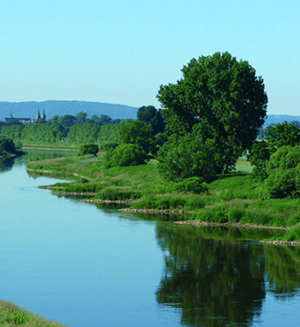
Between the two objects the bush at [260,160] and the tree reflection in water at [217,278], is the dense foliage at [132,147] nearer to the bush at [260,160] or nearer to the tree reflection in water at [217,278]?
the bush at [260,160]

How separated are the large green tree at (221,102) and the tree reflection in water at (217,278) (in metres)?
27.0

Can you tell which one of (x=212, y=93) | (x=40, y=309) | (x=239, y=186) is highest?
(x=212, y=93)

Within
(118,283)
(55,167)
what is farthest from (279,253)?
(55,167)

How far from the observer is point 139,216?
58.2 metres

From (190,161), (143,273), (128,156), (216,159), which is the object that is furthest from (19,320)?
(128,156)

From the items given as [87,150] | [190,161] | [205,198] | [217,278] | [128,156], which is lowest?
[217,278]

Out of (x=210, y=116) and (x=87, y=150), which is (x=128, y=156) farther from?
(x=87, y=150)

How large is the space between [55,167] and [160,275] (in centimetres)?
7945

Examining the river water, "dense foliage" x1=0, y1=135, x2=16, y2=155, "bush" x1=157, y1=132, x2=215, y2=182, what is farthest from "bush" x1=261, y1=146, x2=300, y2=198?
"dense foliage" x1=0, y1=135, x2=16, y2=155

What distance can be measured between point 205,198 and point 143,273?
2351cm

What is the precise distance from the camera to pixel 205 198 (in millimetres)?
59688

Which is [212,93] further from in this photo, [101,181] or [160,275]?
[160,275]

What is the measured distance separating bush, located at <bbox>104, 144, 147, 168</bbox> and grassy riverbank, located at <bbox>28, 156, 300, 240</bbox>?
2.41 metres

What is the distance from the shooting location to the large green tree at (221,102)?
72375 millimetres
